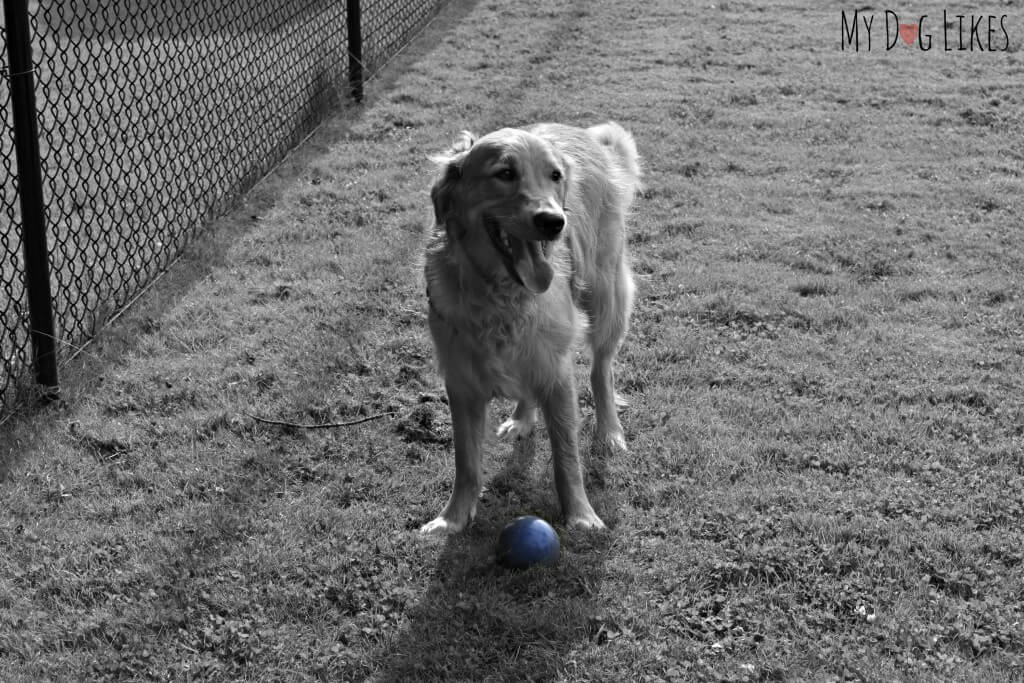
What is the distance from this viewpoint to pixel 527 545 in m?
3.73

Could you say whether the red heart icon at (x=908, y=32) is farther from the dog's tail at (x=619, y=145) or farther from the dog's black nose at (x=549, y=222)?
the dog's black nose at (x=549, y=222)

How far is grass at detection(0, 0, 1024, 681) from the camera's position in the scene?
3.44 m

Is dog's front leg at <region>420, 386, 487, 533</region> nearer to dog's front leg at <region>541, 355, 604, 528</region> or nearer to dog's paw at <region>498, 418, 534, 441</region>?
dog's front leg at <region>541, 355, 604, 528</region>

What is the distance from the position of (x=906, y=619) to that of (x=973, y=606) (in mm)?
239

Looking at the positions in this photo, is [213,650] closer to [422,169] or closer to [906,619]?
[906,619]

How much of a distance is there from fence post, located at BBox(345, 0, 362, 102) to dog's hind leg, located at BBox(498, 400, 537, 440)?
17.8 ft

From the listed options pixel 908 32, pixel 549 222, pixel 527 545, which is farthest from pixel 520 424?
pixel 908 32

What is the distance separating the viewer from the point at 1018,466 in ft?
14.2

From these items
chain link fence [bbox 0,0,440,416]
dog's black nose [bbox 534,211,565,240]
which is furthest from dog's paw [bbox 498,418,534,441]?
chain link fence [bbox 0,0,440,416]

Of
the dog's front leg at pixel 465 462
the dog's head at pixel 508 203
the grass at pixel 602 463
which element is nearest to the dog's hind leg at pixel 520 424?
the grass at pixel 602 463

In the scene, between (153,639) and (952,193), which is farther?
(952,193)

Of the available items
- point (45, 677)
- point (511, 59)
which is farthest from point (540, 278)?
point (511, 59)

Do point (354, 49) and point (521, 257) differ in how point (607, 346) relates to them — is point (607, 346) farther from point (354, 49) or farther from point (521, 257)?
point (354, 49)

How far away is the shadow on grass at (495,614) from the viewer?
10.9 feet
